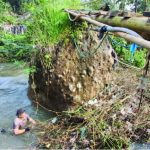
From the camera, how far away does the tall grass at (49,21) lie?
24.6 feet

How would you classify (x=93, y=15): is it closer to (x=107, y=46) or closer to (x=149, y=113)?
(x=107, y=46)

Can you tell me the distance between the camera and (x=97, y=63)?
7625 mm

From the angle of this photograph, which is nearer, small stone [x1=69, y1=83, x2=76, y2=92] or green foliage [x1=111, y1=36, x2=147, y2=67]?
small stone [x1=69, y1=83, x2=76, y2=92]

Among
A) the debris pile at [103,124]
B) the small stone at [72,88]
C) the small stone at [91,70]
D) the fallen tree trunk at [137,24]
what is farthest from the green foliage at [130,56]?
the fallen tree trunk at [137,24]

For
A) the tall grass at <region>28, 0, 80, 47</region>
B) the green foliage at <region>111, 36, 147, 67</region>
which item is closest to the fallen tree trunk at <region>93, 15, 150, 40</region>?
the tall grass at <region>28, 0, 80, 47</region>

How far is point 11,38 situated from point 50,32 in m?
10.7

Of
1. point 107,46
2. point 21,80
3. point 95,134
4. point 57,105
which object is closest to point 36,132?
point 57,105

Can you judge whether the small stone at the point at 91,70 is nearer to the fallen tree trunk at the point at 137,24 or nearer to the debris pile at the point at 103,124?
the debris pile at the point at 103,124

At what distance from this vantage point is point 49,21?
24.8 ft

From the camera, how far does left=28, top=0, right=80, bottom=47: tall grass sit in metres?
7.50

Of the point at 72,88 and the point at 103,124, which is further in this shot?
the point at 72,88

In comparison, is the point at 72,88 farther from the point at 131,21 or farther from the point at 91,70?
the point at 131,21

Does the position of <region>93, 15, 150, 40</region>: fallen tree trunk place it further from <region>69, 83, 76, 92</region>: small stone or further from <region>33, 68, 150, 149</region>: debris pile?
<region>69, 83, 76, 92</region>: small stone

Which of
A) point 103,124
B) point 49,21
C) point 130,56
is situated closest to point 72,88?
point 103,124
